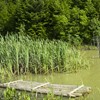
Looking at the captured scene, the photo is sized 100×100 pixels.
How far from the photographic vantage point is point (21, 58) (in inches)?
420

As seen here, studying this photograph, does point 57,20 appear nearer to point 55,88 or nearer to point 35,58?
point 35,58

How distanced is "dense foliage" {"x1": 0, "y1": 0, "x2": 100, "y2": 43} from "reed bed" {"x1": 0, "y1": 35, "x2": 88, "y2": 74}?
6067mm

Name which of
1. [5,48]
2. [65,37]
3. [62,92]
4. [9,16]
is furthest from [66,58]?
[9,16]

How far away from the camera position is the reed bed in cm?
1057

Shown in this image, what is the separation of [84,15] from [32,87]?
9.77 meters

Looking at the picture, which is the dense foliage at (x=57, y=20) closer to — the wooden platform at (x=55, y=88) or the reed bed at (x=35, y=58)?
the reed bed at (x=35, y=58)

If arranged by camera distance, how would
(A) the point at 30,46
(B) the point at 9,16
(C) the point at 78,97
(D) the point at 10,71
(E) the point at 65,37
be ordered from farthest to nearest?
(B) the point at 9,16 < (E) the point at 65,37 < (A) the point at 30,46 < (D) the point at 10,71 < (C) the point at 78,97

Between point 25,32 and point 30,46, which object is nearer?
point 30,46

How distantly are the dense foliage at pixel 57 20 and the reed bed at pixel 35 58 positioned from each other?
6067 millimetres

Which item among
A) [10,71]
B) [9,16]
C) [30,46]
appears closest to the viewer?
[10,71]

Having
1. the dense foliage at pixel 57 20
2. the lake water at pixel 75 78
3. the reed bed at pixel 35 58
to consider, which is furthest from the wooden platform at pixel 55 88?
the dense foliage at pixel 57 20

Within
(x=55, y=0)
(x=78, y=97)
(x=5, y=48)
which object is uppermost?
(x=55, y=0)

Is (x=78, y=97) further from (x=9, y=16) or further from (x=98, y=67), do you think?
(x=9, y=16)

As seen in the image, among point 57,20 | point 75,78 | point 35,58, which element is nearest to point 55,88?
point 75,78
